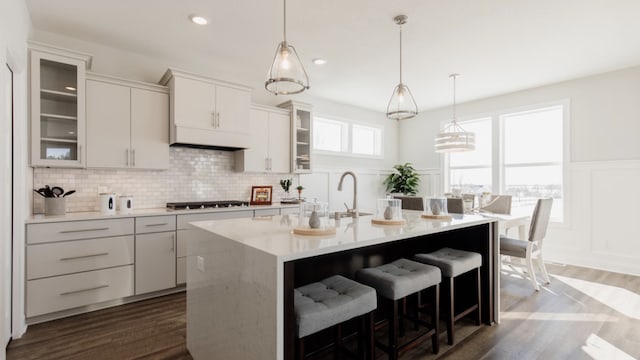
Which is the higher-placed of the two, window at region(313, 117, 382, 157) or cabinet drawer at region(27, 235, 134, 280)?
window at region(313, 117, 382, 157)

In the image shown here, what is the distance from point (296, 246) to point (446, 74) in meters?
3.88

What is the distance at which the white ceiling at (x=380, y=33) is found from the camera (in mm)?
2719

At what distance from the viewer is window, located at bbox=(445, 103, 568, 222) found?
486 cm

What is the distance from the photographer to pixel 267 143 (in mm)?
4461

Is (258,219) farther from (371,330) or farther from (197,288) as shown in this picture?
(371,330)

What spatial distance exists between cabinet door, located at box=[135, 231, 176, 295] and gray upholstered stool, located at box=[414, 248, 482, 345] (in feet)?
8.09

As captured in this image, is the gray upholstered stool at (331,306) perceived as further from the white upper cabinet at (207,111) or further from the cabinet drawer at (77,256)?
the white upper cabinet at (207,111)

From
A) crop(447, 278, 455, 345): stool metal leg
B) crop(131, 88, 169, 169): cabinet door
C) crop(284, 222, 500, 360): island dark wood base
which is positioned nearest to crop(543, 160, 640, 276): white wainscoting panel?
crop(284, 222, 500, 360): island dark wood base

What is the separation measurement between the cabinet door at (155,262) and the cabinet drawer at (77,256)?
0.10 metres

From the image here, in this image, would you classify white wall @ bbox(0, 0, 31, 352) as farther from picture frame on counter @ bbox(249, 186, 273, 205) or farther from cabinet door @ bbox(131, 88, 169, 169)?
picture frame on counter @ bbox(249, 186, 273, 205)

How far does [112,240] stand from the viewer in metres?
3.00

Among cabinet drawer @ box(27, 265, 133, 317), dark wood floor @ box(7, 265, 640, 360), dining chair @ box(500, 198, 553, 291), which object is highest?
dining chair @ box(500, 198, 553, 291)

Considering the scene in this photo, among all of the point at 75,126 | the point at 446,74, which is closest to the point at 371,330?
the point at 75,126

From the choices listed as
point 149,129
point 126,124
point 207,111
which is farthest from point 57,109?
point 207,111
